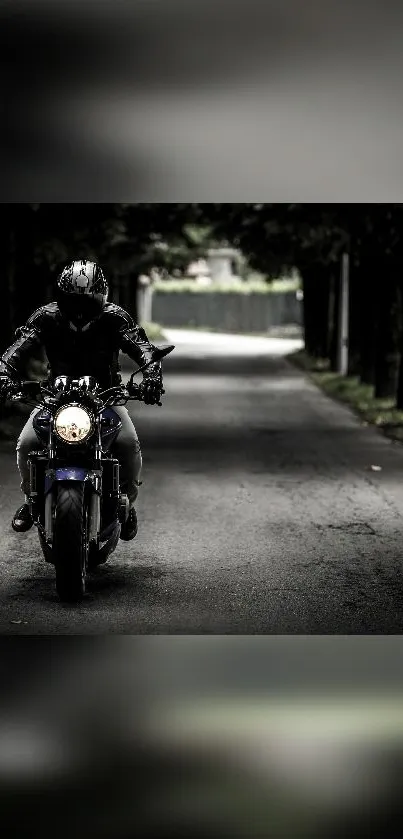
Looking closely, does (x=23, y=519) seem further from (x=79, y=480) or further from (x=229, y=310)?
(x=229, y=310)

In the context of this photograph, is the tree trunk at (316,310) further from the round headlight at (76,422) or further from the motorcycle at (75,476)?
the round headlight at (76,422)

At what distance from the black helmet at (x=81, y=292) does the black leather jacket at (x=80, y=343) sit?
0.07m

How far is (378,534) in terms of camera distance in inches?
467

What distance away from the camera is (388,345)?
2725 cm

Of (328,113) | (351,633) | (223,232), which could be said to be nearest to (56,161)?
(328,113)

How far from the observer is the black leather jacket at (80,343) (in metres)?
9.56

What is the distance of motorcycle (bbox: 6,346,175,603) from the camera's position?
345 inches

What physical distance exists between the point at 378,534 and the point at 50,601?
3.47m

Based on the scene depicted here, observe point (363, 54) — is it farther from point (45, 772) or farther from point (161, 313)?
point (161, 313)

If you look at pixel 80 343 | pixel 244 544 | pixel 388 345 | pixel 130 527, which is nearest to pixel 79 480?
pixel 80 343

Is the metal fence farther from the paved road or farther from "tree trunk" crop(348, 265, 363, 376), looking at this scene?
the paved road

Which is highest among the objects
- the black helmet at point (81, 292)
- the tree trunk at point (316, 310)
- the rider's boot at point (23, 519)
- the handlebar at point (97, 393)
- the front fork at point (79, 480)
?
the black helmet at point (81, 292)

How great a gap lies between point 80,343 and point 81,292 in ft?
1.25

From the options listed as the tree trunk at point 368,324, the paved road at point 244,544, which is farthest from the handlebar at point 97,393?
the tree trunk at point 368,324
